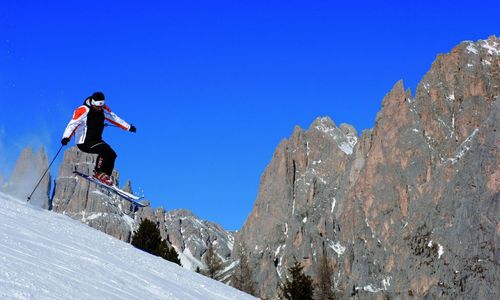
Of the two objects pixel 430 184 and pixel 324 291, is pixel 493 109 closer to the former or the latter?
pixel 430 184

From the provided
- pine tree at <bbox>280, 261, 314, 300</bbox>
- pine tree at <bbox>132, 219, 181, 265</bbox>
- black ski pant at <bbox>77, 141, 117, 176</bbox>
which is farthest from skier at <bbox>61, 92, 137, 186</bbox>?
pine tree at <bbox>132, 219, 181, 265</bbox>

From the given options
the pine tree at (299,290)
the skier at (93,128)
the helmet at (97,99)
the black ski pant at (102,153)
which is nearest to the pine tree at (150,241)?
the pine tree at (299,290)

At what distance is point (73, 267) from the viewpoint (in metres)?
10.3

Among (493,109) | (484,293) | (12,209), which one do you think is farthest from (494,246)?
(12,209)

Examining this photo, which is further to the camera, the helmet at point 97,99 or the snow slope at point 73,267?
the helmet at point 97,99

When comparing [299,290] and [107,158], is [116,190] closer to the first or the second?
[107,158]

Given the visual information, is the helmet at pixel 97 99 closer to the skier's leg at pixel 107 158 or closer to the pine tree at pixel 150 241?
the skier's leg at pixel 107 158

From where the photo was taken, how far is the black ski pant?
1794 centimetres

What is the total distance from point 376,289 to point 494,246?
43633 mm

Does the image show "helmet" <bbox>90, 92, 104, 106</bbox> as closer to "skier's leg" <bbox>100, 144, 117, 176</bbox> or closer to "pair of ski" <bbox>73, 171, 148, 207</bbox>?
"skier's leg" <bbox>100, 144, 117, 176</bbox>

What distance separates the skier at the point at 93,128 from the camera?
17.6 meters

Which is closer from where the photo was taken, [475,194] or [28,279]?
[28,279]

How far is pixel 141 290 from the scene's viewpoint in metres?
10.8

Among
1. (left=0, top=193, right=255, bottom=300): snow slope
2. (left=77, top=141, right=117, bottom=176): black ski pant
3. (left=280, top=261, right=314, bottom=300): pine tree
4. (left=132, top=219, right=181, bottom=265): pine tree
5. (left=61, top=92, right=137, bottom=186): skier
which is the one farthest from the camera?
(left=132, top=219, right=181, bottom=265): pine tree
